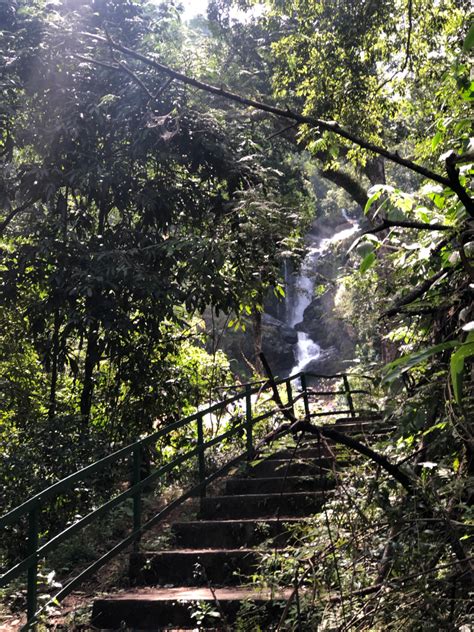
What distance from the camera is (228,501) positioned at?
7711 millimetres

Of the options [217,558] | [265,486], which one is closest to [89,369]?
[265,486]

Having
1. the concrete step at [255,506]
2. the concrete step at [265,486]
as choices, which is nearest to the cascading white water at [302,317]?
the concrete step at [265,486]

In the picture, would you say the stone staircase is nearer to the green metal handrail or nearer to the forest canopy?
the green metal handrail

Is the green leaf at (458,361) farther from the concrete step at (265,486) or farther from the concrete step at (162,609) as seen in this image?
the concrete step at (265,486)

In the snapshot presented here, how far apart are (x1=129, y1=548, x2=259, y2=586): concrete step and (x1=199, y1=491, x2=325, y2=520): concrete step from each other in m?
0.96

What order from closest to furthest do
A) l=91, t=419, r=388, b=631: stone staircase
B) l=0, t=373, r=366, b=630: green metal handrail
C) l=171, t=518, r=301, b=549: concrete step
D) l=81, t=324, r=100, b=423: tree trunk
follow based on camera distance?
l=0, t=373, r=366, b=630: green metal handrail < l=91, t=419, r=388, b=631: stone staircase < l=171, t=518, r=301, b=549: concrete step < l=81, t=324, r=100, b=423: tree trunk

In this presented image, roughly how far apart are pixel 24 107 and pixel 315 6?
14.5 ft

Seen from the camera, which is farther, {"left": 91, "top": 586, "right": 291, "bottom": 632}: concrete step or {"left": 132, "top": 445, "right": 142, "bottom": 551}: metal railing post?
{"left": 132, "top": 445, "right": 142, "bottom": 551}: metal railing post

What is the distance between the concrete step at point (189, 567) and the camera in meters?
6.11

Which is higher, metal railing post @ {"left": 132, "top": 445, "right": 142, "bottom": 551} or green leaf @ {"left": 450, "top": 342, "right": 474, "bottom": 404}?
green leaf @ {"left": 450, "top": 342, "right": 474, "bottom": 404}

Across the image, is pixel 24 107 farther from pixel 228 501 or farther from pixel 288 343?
pixel 288 343

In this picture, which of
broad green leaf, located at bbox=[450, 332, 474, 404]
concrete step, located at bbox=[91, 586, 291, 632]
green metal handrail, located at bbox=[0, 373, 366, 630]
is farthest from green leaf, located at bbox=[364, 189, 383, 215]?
concrete step, located at bbox=[91, 586, 291, 632]

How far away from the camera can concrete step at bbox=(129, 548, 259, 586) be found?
6.11 meters

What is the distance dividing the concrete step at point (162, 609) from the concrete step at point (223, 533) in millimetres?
1040
